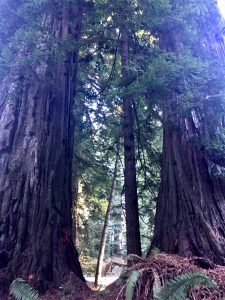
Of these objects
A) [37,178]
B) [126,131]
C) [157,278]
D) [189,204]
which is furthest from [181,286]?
[126,131]

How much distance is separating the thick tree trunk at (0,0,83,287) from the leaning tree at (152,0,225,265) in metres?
1.25

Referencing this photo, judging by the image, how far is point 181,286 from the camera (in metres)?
2.27

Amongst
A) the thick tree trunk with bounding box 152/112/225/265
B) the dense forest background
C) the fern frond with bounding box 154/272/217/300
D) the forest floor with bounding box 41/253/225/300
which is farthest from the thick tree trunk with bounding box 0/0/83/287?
the fern frond with bounding box 154/272/217/300

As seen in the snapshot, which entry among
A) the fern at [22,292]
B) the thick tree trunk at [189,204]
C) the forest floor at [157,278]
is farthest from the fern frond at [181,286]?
the thick tree trunk at [189,204]

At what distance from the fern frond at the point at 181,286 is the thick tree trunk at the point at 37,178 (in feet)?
5.89

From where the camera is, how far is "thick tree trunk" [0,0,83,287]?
3693mm

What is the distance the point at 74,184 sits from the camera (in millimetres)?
6953

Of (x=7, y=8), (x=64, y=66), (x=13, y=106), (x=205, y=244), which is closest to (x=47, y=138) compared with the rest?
(x=13, y=106)

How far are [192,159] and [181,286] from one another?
83.7 inches

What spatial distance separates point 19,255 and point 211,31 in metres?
4.26

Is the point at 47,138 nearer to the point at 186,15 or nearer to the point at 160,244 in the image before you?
the point at 160,244

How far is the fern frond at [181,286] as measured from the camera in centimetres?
223

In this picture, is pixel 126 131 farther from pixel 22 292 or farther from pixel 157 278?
pixel 22 292

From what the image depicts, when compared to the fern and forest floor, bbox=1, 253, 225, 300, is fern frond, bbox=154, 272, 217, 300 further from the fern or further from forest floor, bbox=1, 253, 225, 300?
the fern
